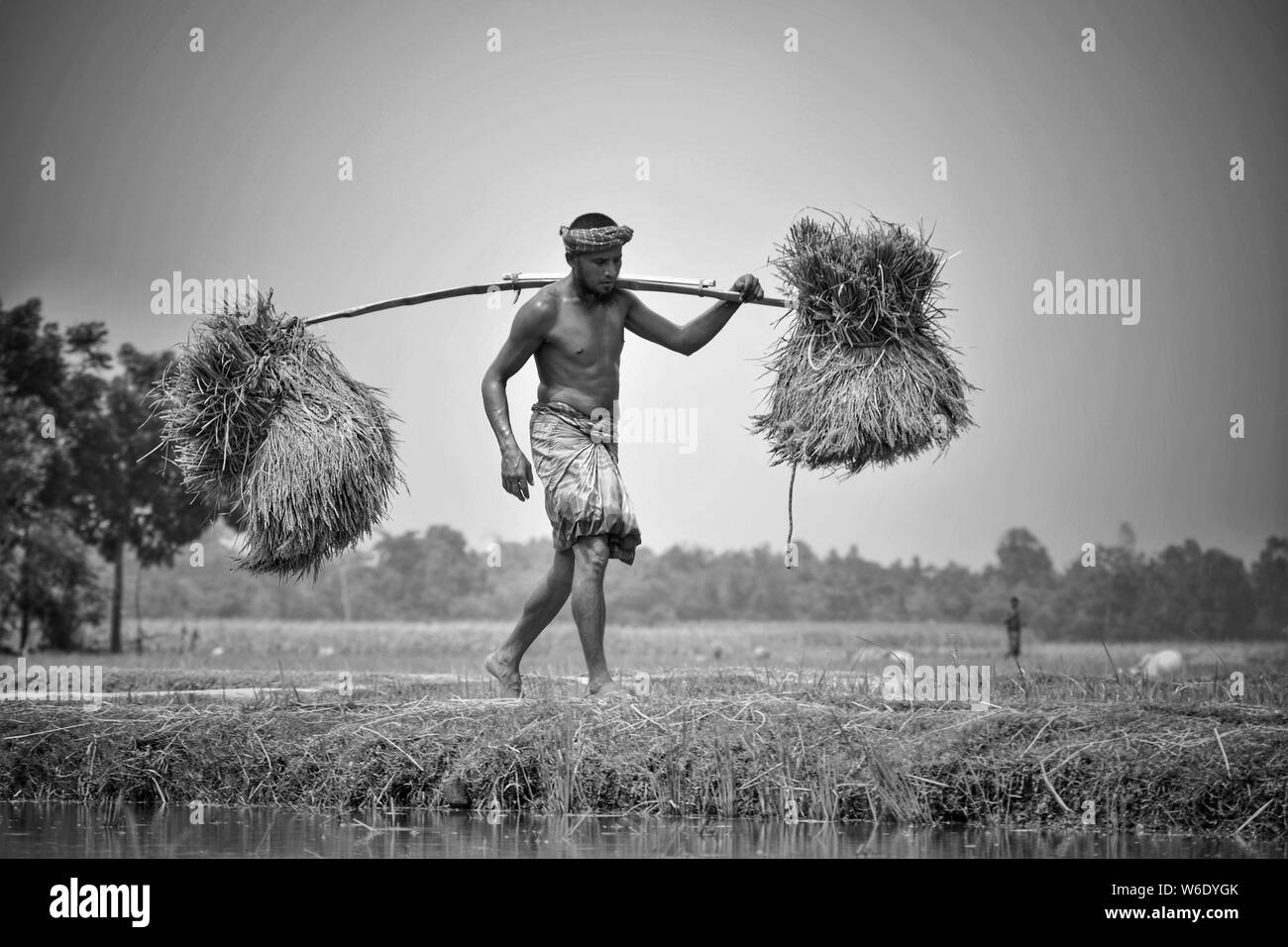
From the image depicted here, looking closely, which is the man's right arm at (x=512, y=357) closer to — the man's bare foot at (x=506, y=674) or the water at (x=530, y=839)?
the man's bare foot at (x=506, y=674)

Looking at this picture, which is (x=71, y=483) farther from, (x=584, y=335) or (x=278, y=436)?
(x=584, y=335)

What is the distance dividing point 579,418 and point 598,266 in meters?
0.83

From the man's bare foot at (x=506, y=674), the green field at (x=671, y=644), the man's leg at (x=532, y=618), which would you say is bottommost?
the green field at (x=671, y=644)

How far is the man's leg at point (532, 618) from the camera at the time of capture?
963 cm

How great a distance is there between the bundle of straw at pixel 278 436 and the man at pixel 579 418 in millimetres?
801

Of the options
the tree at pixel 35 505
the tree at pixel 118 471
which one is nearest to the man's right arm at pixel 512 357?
the tree at pixel 118 471

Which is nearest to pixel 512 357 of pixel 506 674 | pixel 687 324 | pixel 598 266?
pixel 598 266

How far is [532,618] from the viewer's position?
32.0 feet

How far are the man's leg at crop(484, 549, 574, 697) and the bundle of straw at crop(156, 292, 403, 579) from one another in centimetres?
103

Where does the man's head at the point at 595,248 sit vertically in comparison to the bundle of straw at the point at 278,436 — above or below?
above

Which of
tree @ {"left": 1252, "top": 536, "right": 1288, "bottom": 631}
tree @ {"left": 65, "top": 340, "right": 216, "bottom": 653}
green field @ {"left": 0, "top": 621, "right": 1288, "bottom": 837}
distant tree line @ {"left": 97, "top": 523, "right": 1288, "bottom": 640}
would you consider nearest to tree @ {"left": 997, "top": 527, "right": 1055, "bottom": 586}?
distant tree line @ {"left": 97, "top": 523, "right": 1288, "bottom": 640}

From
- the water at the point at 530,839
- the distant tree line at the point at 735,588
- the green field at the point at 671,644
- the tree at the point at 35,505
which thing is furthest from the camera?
the distant tree line at the point at 735,588

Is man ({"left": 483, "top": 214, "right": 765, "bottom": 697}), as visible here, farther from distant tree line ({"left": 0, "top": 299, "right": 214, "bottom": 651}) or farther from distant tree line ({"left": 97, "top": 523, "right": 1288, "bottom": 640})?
distant tree line ({"left": 97, "top": 523, "right": 1288, "bottom": 640})
